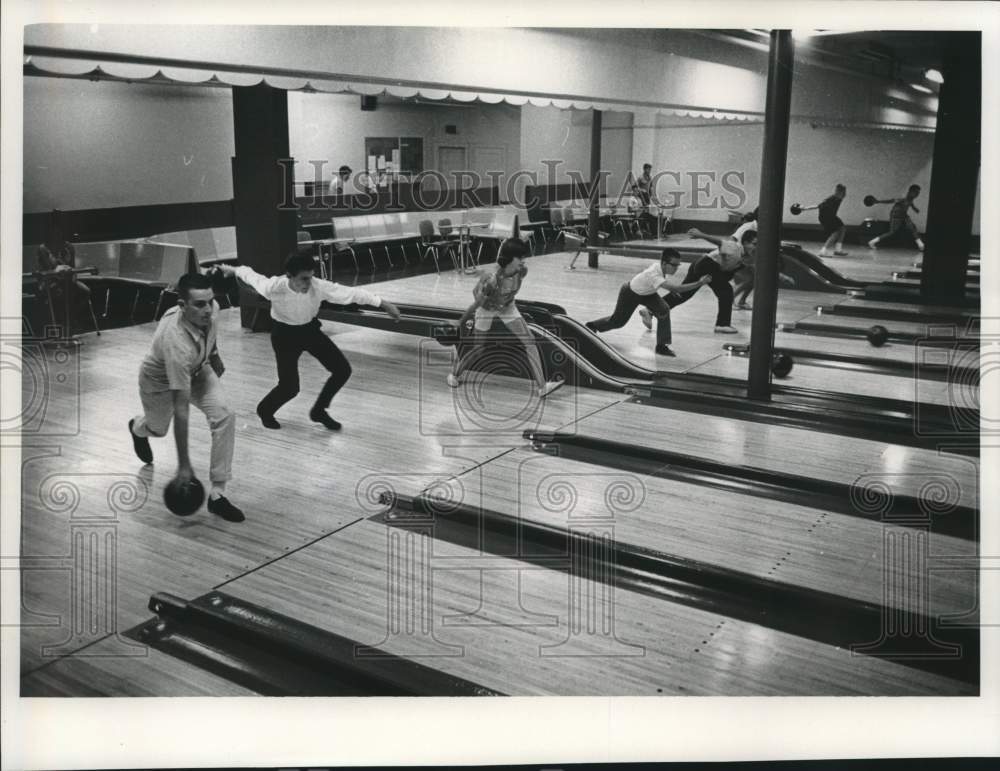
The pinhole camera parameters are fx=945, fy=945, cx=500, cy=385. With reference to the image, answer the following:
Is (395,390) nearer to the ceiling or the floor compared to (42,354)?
nearer to the floor

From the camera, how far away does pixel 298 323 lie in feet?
20.2

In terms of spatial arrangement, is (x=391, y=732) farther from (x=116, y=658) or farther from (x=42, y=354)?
(x=42, y=354)

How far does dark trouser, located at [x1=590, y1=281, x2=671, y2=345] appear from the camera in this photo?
29.2 feet

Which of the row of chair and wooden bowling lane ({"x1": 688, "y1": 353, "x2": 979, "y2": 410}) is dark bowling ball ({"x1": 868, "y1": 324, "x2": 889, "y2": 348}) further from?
the row of chair

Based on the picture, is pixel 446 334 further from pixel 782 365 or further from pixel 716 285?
pixel 716 285

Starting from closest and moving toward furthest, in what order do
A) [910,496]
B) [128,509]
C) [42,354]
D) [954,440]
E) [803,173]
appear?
[42,354] → [128,509] → [910,496] → [954,440] → [803,173]

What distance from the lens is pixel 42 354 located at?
4.65 meters

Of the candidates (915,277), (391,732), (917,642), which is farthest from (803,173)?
(391,732)

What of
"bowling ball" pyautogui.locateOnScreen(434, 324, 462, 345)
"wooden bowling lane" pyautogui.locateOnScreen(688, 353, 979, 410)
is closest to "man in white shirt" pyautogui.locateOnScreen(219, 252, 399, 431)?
"bowling ball" pyautogui.locateOnScreen(434, 324, 462, 345)

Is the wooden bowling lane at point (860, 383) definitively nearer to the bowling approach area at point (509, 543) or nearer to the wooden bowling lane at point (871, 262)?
the bowling approach area at point (509, 543)

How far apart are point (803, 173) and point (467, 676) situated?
1425 cm

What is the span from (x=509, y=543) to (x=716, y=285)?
5.77 m

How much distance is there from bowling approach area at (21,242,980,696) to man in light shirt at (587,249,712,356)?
1346 millimetres

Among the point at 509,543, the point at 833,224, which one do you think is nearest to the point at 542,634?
the point at 509,543
